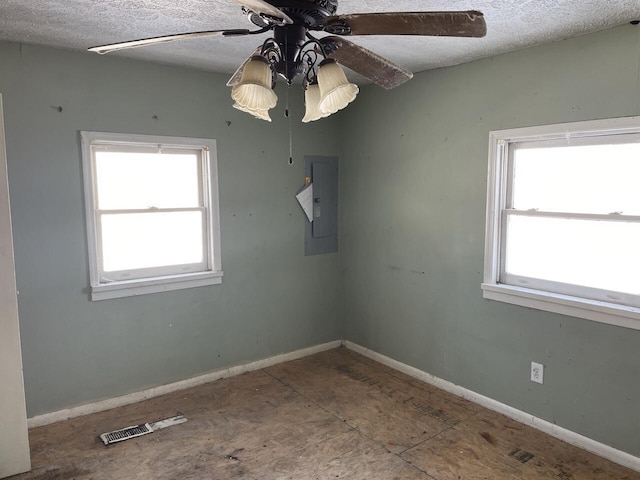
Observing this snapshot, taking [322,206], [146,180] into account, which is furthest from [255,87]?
[322,206]

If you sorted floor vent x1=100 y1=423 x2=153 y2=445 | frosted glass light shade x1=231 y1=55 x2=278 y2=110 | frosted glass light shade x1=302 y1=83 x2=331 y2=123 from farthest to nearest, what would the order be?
floor vent x1=100 y1=423 x2=153 y2=445 < frosted glass light shade x1=302 y1=83 x2=331 y2=123 < frosted glass light shade x1=231 y1=55 x2=278 y2=110

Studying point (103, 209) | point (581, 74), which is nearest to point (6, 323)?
point (103, 209)

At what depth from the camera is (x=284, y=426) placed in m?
3.03

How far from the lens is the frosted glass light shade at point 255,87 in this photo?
1.48 meters

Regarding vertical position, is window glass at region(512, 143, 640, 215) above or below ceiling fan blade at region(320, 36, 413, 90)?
below

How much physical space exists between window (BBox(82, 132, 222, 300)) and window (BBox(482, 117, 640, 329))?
2.14m

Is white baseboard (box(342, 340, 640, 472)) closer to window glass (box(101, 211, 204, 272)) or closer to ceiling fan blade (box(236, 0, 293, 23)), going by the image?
window glass (box(101, 211, 204, 272))

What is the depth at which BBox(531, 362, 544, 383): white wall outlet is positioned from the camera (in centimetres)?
295

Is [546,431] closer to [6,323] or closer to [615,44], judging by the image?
[615,44]

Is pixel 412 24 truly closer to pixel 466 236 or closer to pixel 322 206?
pixel 466 236

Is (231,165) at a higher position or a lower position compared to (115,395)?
higher

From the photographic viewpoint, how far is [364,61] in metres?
1.77

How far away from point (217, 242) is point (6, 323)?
1.54 metres

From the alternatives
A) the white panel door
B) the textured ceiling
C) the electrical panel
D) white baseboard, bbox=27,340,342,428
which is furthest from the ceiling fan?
white baseboard, bbox=27,340,342,428
